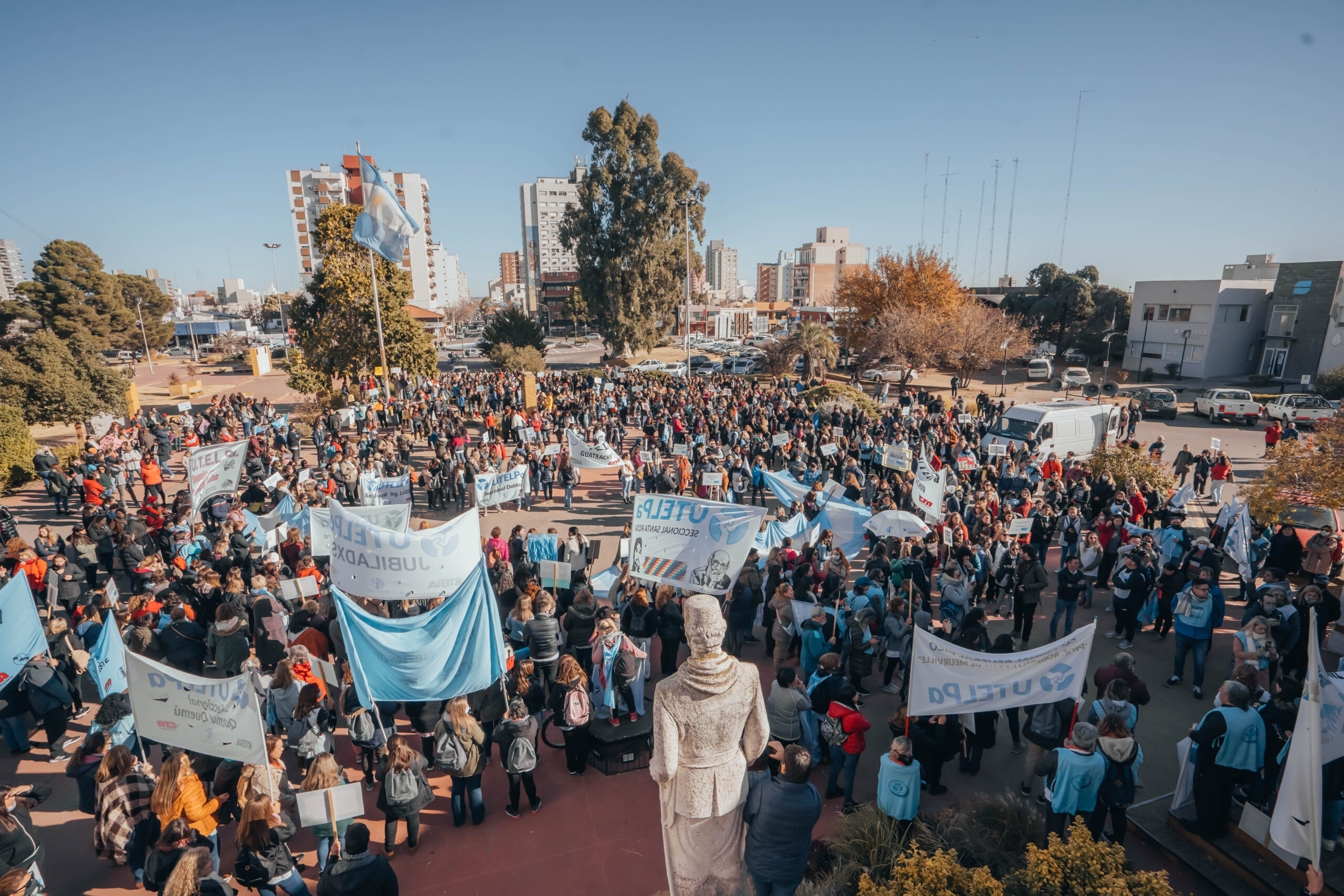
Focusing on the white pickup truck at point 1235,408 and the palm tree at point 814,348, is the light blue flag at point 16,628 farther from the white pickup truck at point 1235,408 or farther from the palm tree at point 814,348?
the palm tree at point 814,348

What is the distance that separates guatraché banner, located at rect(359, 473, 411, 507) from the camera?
14109 mm

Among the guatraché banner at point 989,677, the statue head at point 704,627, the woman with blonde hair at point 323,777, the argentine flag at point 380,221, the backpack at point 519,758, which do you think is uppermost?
the argentine flag at point 380,221

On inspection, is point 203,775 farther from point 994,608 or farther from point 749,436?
point 749,436

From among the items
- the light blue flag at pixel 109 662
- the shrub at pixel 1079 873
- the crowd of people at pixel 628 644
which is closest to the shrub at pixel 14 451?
the crowd of people at pixel 628 644

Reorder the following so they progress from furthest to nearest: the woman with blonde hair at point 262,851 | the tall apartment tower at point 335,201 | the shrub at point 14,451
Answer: the tall apartment tower at point 335,201, the shrub at point 14,451, the woman with blonde hair at point 262,851

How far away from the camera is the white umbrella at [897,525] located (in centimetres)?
1120

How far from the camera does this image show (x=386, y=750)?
577 cm

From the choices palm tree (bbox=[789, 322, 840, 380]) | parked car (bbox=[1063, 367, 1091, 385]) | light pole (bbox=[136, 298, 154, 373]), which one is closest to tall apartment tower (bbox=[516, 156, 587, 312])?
light pole (bbox=[136, 298, 154, 373])

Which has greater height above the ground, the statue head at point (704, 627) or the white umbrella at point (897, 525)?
the statue head at point (704, 627)

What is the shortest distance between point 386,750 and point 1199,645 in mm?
9530

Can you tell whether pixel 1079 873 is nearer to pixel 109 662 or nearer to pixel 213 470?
pixel 109 662

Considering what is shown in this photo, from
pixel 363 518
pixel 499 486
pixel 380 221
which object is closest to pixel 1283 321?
pixel 499 486

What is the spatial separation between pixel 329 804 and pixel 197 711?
157 cm

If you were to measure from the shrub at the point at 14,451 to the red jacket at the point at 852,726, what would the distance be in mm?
23234
